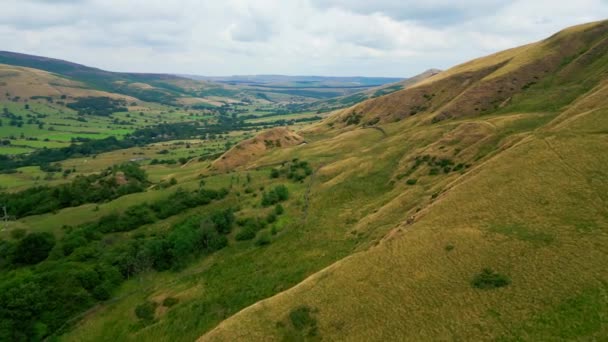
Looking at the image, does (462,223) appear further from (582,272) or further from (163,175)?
(163,175)

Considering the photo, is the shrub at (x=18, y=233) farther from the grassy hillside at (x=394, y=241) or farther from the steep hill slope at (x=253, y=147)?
the steep hill slope at (x=253, y=147)

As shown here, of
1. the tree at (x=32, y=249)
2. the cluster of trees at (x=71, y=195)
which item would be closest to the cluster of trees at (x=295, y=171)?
the cluster of trees at (x=71, y=195)

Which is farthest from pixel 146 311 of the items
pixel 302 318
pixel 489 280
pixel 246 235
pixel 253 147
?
pixel 253 147

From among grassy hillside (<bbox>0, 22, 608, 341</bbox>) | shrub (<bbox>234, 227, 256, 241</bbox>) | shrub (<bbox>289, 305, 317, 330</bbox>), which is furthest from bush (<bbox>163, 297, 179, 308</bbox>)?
shrub (<bbox>289, 305, 317, 330</bbox>)

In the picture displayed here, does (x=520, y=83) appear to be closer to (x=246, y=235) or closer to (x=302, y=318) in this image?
(x=246, y=235)

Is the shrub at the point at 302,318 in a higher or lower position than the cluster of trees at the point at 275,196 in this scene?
higher

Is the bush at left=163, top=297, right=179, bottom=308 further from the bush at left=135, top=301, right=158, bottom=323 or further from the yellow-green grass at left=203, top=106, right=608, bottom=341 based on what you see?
the yellow-green grass at left=203, top=106, right=608, bottom=341
